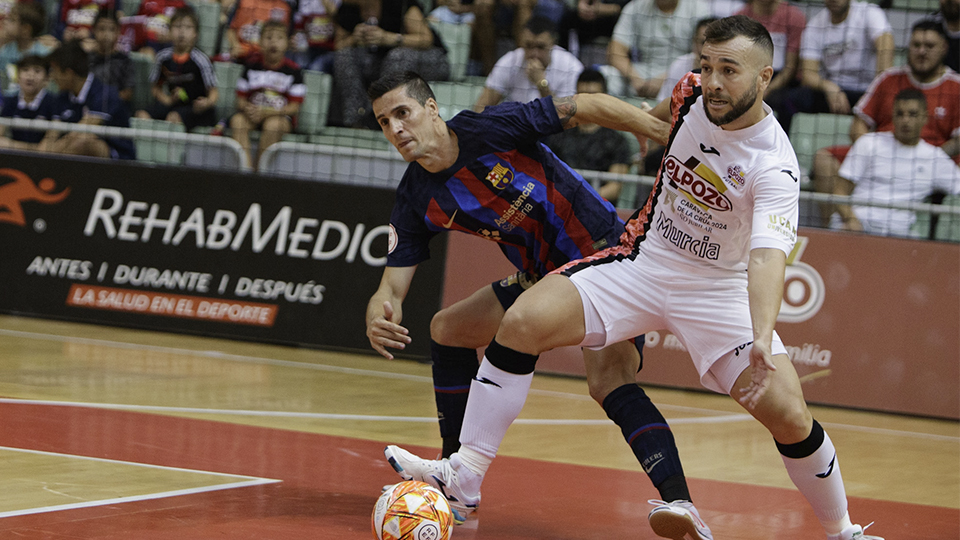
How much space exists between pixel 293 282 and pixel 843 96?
16.2ft

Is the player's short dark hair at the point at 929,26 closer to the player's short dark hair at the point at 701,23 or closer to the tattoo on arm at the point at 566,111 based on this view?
the player's short dark hair at the point at 701,23

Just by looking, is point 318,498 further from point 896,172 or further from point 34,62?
point 34,62

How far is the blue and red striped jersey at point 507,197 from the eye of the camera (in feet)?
15.6

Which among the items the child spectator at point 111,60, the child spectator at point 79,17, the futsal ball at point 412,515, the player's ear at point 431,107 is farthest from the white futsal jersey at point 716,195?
the child spectator at point 79,17

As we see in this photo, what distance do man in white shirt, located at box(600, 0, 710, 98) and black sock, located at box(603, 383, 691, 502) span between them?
20.1 feet

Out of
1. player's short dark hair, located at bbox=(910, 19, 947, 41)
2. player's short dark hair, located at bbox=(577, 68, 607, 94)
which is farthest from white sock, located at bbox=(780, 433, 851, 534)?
player's short dark hair, located at bbox=(910, 19, 947, 41)

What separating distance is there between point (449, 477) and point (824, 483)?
4.51ft

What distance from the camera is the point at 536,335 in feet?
13.8

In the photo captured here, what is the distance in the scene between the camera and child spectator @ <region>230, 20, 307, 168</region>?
10.7 metres

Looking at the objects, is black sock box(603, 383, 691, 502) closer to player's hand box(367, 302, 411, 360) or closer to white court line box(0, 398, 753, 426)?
player's hand box(367, 302, 411, 360)

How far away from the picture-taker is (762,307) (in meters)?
3.73

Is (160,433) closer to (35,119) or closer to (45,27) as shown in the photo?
(35,119)

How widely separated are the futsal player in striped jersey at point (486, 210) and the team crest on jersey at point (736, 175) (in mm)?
597

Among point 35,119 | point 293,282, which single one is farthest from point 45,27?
point 293,282
